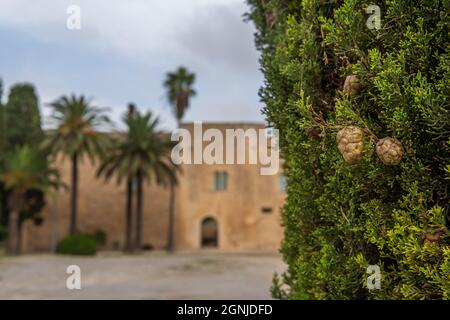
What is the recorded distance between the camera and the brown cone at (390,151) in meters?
4.01

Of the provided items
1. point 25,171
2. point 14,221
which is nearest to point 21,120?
point 25,171

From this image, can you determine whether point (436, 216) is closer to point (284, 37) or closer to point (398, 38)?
point (398, 38)

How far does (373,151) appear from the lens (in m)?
4.26

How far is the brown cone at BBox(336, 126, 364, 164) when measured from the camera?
4133 millimetres

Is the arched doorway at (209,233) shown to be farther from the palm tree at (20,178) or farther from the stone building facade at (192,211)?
the palm tree at (20,178)

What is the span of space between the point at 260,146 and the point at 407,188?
29879mm

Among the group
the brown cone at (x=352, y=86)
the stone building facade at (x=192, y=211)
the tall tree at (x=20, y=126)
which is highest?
the tall tree at (x=20, y=126)

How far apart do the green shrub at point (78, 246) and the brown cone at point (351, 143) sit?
2854 cm

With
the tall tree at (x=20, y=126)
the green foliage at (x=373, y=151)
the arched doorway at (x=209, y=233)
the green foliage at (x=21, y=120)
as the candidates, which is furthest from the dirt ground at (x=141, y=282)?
the green foliage at (x=21, y=120)

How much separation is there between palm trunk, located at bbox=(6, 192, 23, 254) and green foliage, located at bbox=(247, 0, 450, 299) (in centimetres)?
2880

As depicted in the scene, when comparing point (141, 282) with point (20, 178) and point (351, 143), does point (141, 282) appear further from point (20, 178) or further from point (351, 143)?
point (20, 178)

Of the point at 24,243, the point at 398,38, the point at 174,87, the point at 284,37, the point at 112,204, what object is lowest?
the point at 24,243
